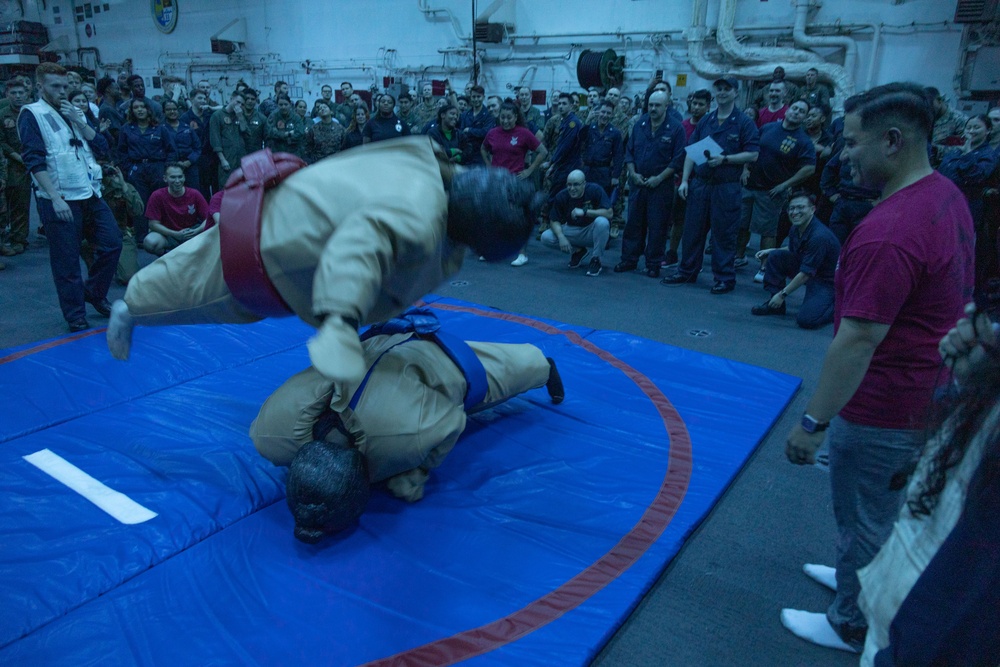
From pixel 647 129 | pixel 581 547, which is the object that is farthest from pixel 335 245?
pixel 647 129

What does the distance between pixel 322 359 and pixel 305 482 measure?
954mm

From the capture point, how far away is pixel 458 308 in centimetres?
502

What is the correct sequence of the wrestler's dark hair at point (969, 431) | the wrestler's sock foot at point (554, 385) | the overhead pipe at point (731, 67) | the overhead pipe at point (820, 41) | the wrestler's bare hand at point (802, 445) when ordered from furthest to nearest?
the overhead pipe at point (820, 41)
the overhead pipe at point (731, 67)
the wrestler's sock foot at point (554, 385)
the wrestler's bare hand at point (802, 445)
the wrestler's dark hair at point (969, 431)

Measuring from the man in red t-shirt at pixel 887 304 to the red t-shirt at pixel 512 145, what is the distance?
5448 millimetres

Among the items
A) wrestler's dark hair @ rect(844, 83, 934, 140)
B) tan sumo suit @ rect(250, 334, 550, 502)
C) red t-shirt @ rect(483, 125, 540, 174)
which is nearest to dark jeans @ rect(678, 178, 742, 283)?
red t-shirt @ rect(483, 125, 540, 174)

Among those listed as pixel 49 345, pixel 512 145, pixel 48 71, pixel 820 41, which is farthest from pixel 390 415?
pixel 820 41

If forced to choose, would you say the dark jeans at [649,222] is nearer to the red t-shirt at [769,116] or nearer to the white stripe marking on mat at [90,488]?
the red t-shirt at [769,116]

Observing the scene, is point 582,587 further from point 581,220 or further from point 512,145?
point 512,145

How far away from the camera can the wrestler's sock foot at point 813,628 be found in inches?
78.7

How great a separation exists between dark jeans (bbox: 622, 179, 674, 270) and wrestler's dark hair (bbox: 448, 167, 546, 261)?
441 cm

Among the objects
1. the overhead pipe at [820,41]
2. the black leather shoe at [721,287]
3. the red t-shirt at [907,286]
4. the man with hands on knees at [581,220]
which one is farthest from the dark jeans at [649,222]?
the overhead pipe at [820,41]

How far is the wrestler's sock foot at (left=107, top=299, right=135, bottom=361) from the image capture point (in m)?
2.54

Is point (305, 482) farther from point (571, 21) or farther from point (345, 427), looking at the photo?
point (571, 21)

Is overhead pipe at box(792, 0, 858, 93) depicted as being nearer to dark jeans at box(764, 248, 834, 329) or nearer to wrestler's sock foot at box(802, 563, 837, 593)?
dark jeans at box(764, 248, 834, 329)
